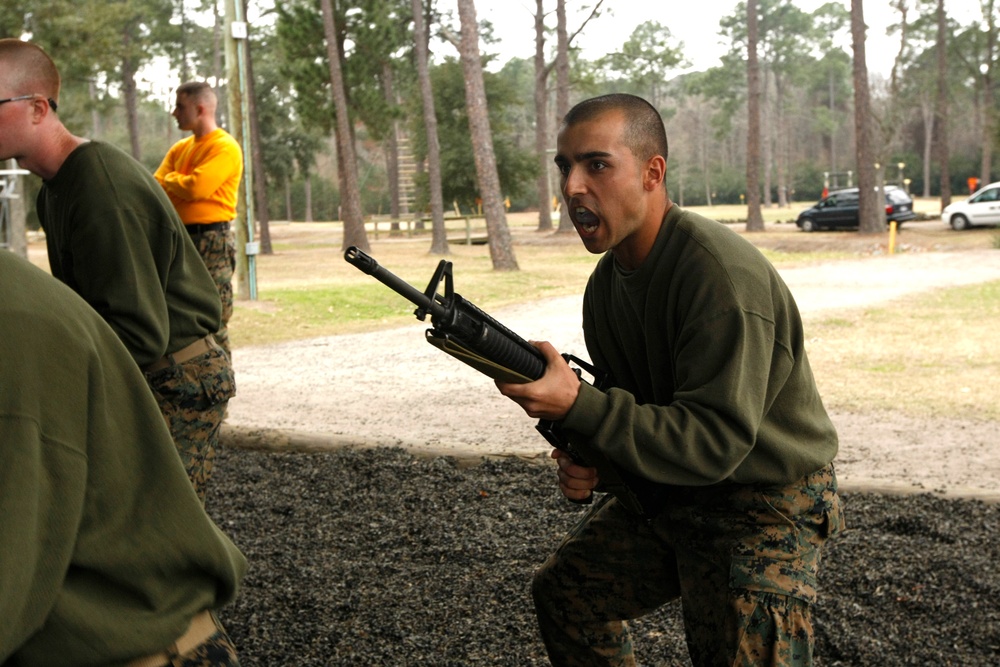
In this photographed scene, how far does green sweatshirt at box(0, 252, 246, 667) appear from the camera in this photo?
58.6 inches

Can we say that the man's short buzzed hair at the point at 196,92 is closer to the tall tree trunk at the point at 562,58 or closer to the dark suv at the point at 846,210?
the dark suv at the point at 846,210

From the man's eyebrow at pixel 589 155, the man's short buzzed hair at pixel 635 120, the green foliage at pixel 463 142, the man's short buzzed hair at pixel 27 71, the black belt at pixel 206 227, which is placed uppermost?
the green foliage at pixel 463 142

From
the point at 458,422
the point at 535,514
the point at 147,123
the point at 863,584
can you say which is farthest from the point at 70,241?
the point at 147,123

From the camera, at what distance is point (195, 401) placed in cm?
401

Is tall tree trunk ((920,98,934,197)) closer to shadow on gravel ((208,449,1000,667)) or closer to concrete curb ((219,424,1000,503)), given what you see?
concrete curb ((219,424,1000,503))

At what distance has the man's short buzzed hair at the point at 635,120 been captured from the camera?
103 inches

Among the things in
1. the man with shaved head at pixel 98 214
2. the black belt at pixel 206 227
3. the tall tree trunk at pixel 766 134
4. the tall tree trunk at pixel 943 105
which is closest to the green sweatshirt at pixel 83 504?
the man with shaved head at pixel 98 214

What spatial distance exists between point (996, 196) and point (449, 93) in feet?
62.1

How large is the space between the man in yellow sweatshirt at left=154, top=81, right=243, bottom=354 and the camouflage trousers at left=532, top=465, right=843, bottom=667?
409cm

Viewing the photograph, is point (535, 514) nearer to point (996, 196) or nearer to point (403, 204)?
point (996, 196)

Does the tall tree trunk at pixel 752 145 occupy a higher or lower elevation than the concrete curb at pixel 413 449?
higher

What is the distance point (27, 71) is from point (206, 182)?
12.3 ft

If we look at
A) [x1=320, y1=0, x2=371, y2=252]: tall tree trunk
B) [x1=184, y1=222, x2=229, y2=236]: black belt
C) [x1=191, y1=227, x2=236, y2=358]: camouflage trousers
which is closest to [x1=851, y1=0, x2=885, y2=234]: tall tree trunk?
[x1=320, y1=0, x2=371, y2=252]: tall tree trunk

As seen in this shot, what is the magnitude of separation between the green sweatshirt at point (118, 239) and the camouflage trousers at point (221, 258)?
9.40ft
